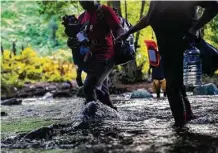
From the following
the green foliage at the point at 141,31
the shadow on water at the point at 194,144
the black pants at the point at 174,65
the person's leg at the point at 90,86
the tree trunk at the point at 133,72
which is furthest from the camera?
the green foliage at the point at 141,31

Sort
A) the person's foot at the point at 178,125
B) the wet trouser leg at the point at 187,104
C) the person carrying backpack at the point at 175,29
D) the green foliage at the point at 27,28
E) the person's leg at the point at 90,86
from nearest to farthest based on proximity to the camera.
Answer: the person carrying backpack at the point at 175,29 < the person's foot at the point at 178,125 < the wet trouser leg at the point at 187,104 < the person's leg at the point at 90,86 < the green foliage at the point at 27,28

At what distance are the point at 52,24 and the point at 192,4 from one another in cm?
3713

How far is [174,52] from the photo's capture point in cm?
505

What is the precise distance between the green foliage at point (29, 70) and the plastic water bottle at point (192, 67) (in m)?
14.2

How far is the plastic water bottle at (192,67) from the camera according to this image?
5.57 m

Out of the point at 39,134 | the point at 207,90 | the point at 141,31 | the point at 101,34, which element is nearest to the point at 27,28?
the point at 141,31

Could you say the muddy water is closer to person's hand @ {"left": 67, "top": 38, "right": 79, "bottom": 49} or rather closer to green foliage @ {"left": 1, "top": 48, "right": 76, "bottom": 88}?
person's hand @ {"left": 67, "top": 38, "right": 79, "bottom": 49}

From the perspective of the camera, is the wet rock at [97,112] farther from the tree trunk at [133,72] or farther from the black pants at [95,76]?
the tree trunk at [133,72]

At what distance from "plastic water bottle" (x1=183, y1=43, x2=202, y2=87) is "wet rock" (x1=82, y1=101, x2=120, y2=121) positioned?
130 cm

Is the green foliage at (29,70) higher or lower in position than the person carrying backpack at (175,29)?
lower

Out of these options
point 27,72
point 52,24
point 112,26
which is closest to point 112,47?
point 112,26

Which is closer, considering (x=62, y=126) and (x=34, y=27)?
(x=62, y=126)

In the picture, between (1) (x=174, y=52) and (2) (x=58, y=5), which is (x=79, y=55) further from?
(2) (x=58, y=5)

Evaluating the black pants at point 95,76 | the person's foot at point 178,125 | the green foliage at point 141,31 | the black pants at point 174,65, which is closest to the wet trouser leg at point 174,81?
the black pants at point 174,65
